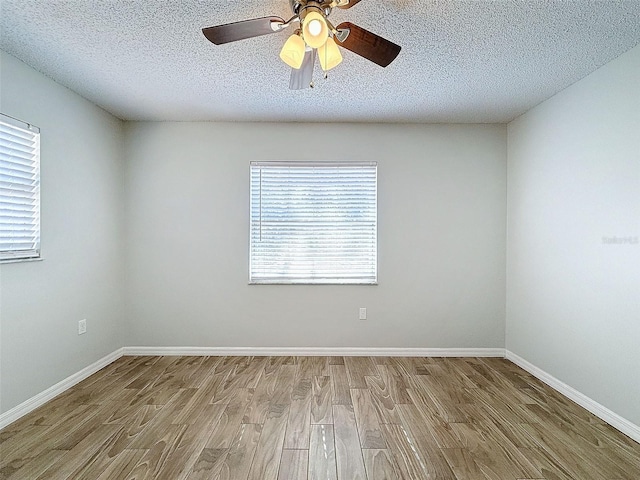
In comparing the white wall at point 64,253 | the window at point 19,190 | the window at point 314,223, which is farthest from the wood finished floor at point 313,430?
the window at point 19,190

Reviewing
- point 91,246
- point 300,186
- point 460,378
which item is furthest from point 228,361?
point 460,378

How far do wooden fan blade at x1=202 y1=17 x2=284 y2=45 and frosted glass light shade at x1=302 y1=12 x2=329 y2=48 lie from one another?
15 cm

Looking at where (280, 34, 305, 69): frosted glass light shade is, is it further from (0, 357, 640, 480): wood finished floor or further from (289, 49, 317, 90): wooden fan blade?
(0, 357, 640, 480): wood finished floor

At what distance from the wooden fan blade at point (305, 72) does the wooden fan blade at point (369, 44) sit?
211mm

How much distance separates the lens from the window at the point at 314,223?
13.8ft

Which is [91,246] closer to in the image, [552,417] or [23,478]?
[23,478]

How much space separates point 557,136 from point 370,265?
6.94ft

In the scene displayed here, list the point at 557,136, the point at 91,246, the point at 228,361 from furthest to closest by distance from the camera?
the point at 228,361 → the point at 91,246 → the point at 557,136

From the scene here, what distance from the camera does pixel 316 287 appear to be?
4195 mm

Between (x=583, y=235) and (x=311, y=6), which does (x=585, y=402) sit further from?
(x=311, y=6)

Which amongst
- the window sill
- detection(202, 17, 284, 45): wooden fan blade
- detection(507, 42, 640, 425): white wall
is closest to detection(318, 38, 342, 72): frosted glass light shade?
detection(202, 17, 284, 45): wooden fan blade

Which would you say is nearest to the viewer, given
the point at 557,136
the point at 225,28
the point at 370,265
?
the point at 225,28

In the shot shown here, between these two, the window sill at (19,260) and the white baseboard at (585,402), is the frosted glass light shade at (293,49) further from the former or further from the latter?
the white baseboard at (585,402)

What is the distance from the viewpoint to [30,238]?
9.41 ft
